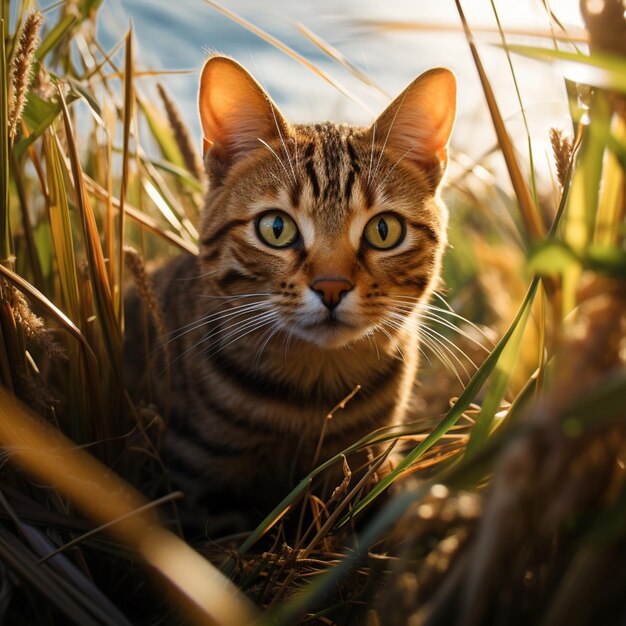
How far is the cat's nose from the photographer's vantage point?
145 cm

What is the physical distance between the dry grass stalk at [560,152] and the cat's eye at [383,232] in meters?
0.64

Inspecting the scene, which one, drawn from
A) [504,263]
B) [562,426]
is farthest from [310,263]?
[504,263]

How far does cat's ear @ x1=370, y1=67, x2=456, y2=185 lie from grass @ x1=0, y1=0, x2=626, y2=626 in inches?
9.1

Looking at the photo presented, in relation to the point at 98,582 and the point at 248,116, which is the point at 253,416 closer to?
the point at 98,582

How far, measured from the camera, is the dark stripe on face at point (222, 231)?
169 centimetres

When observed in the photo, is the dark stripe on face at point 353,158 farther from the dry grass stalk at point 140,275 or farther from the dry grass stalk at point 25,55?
the dry grass stalk at point 25,55

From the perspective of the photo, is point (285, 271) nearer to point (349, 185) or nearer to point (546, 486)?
point (349, 185)

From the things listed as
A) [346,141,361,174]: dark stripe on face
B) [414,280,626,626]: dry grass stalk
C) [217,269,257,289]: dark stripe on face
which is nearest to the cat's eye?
[346,141,361,174]: dark stripe on face

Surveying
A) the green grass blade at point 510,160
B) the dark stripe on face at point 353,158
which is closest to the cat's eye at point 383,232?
the dark stripe on face at point 353,158

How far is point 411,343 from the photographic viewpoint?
6.19ft

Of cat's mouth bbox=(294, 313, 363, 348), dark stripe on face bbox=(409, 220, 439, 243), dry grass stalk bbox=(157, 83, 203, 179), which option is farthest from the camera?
dry grass stalk bbox=(157, 83, 203, 179)

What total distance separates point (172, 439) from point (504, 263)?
1414mm

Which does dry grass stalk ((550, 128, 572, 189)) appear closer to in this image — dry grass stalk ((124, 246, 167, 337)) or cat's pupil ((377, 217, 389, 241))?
cat's pupil ((377, 217, 389, 241))

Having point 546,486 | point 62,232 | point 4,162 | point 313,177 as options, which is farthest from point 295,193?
point 546,486
